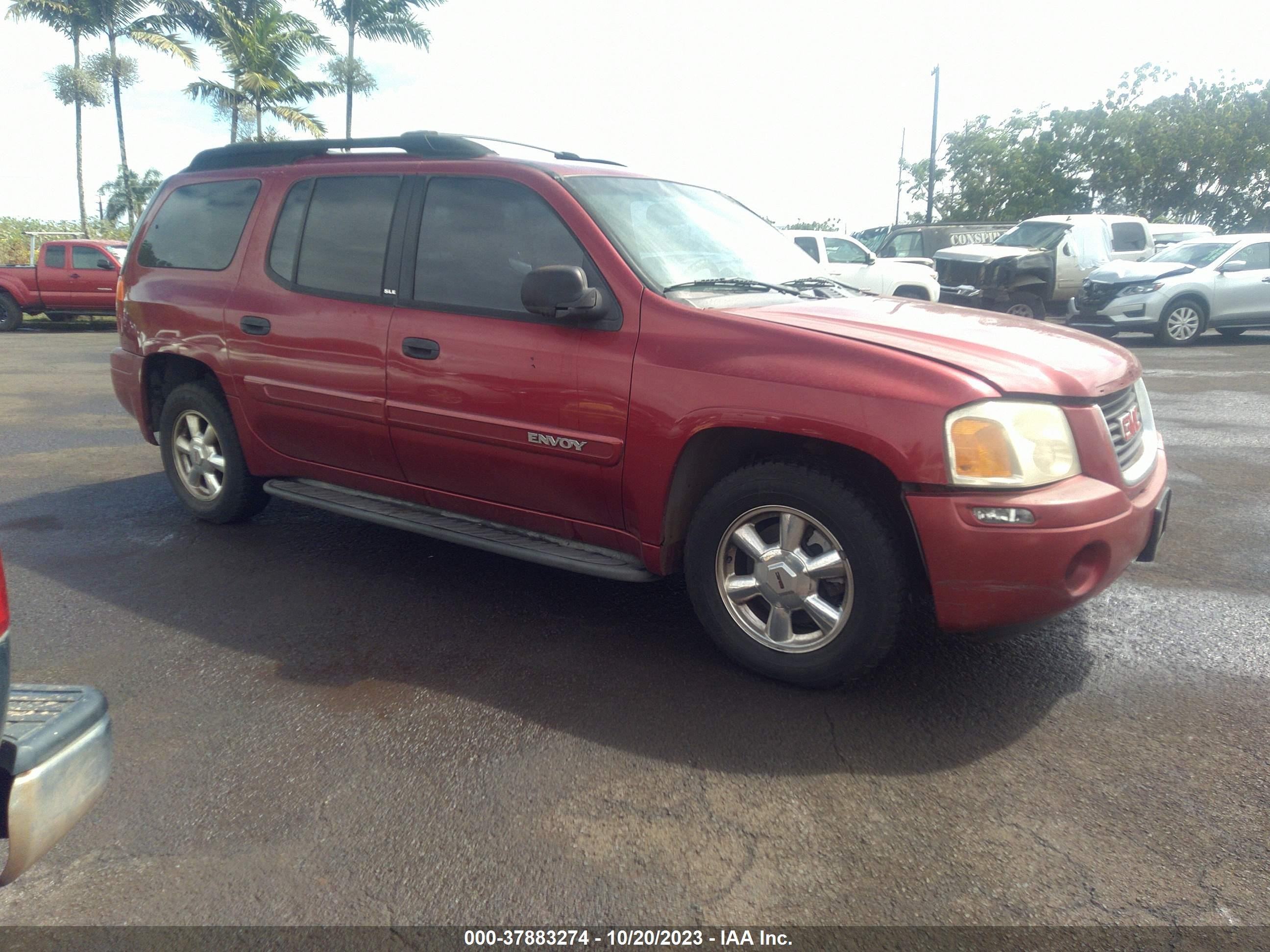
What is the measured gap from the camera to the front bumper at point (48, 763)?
1810 millimetres

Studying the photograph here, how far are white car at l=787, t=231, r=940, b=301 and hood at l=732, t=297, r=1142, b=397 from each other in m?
11.8

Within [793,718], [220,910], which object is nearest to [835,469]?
[793,718]

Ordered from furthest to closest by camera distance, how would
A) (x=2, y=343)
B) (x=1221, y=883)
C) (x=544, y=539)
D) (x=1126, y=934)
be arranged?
(x=2, y=343) < (x=544, y=539) < (x=1221, y=883) < (x=1126, y=934)

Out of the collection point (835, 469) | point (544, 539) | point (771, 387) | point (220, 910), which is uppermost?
point (771, 387)

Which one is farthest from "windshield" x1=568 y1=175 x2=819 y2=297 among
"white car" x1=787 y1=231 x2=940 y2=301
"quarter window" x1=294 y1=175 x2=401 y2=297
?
"white car" x1=787 y1=231 x2=940 y2=301

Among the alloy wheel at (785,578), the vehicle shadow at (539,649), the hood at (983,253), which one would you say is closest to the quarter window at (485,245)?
the alloy wheel at (785,578)

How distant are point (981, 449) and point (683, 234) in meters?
1.75

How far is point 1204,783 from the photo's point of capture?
2.96m

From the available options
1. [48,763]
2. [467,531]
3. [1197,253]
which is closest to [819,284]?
[467,531]

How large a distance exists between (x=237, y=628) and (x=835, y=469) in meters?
2.53

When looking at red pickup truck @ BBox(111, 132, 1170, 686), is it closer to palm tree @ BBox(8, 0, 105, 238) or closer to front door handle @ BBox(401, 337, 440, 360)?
front door handle @ BBox(401, 337, 440, 360)

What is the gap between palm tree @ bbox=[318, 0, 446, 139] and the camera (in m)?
31.8

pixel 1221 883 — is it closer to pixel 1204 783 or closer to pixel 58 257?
pixel 1204 783

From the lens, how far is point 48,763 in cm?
188
